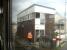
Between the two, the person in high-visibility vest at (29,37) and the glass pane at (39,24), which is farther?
the person in high-visibility vest at (29,37)

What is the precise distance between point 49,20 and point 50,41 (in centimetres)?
32

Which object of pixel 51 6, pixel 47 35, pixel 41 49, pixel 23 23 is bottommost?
pixel 41 49

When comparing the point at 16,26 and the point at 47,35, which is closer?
the point at 47,35

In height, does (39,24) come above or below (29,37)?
above

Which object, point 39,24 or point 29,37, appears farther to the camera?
point 29,37

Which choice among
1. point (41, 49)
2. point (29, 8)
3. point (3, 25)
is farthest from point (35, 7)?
point (3, 25)

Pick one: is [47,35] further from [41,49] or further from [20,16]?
[20,16]

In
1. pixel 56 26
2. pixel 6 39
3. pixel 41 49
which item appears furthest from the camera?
pixel 6 39

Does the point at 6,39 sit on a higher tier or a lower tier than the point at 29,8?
lower

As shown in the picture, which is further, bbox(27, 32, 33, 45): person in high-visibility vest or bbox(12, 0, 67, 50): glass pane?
bbox(27, 32, 33, 45): person in high-visibility vest

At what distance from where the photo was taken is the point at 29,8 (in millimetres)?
2766

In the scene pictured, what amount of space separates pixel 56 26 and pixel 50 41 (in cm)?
25

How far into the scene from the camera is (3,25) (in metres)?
3.24

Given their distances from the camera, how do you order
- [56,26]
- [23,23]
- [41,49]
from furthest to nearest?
[23,23] → [41,49] → [56,26]
